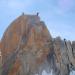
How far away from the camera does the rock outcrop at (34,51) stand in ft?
145

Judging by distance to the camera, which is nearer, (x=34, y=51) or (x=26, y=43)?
(x=34, y=51)

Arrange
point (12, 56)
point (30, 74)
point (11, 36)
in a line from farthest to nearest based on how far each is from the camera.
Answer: point (11, 36), point (12, 56), point (30, 74)

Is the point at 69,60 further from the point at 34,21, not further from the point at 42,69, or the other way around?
the point at 34,21

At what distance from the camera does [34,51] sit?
4441 centimetres

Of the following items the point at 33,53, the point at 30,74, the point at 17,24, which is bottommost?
the point at 30,74

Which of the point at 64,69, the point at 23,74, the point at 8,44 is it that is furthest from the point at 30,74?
the point at 8,44

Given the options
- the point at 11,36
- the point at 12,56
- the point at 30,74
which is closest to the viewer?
the point at 30,74

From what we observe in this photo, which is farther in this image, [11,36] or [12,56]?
[11,36]

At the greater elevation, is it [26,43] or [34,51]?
[26,43]

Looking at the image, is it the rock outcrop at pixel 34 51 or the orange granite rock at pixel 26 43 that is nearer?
the rock outcrop at pixel 34 51

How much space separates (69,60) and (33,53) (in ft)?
16.2

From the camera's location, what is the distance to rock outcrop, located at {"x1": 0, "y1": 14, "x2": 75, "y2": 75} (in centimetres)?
4406

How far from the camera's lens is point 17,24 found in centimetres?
5034

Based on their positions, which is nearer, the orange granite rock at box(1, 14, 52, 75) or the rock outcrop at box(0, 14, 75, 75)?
the rock outcrop at box(0, 14, 75, 75)
